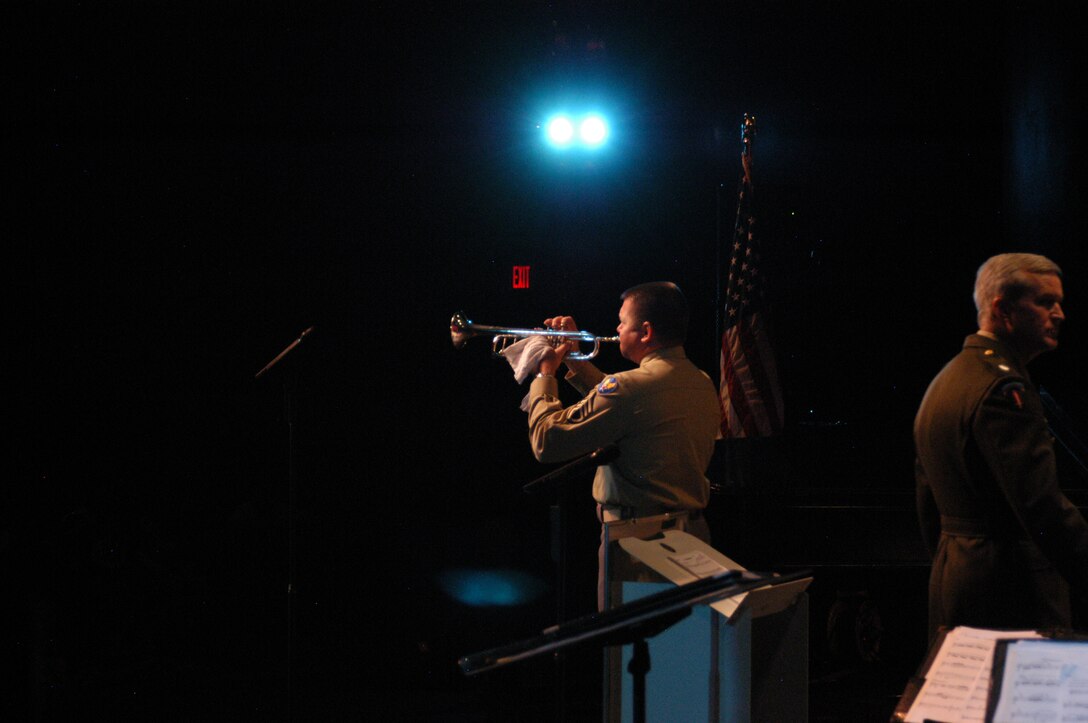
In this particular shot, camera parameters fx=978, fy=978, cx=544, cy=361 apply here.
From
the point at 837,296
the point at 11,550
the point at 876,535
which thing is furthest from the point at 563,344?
the point at 837,296

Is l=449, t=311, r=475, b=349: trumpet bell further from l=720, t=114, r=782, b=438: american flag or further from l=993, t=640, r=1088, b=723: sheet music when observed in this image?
Answer: l=993, t=640, r=1088, b=723: sheet music

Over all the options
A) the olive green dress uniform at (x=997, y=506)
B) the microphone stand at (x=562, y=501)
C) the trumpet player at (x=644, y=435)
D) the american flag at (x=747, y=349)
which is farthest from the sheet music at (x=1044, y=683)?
the american flag at (x=747, y=349)

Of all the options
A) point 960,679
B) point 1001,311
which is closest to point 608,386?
point 1001,311

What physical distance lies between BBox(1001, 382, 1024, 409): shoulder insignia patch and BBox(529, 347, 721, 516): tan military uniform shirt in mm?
1202

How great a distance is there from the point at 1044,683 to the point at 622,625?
0.60 metres

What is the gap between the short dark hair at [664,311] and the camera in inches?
137

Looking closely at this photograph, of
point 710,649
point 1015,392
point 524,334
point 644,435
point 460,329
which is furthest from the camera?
point 460,329

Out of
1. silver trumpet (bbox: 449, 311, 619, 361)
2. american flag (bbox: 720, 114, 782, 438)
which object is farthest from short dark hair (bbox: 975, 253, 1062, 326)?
american flag (bbox: 720, 114, 782, 438)

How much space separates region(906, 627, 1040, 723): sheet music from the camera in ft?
4.48

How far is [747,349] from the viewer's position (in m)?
4.92

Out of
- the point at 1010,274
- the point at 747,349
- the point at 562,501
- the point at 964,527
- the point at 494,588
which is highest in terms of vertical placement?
the point at 1010,274

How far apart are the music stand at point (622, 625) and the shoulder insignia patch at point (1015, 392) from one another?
93 centimetres

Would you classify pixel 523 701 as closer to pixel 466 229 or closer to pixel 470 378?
pixel 470 378

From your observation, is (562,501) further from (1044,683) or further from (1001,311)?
(1044,683)
